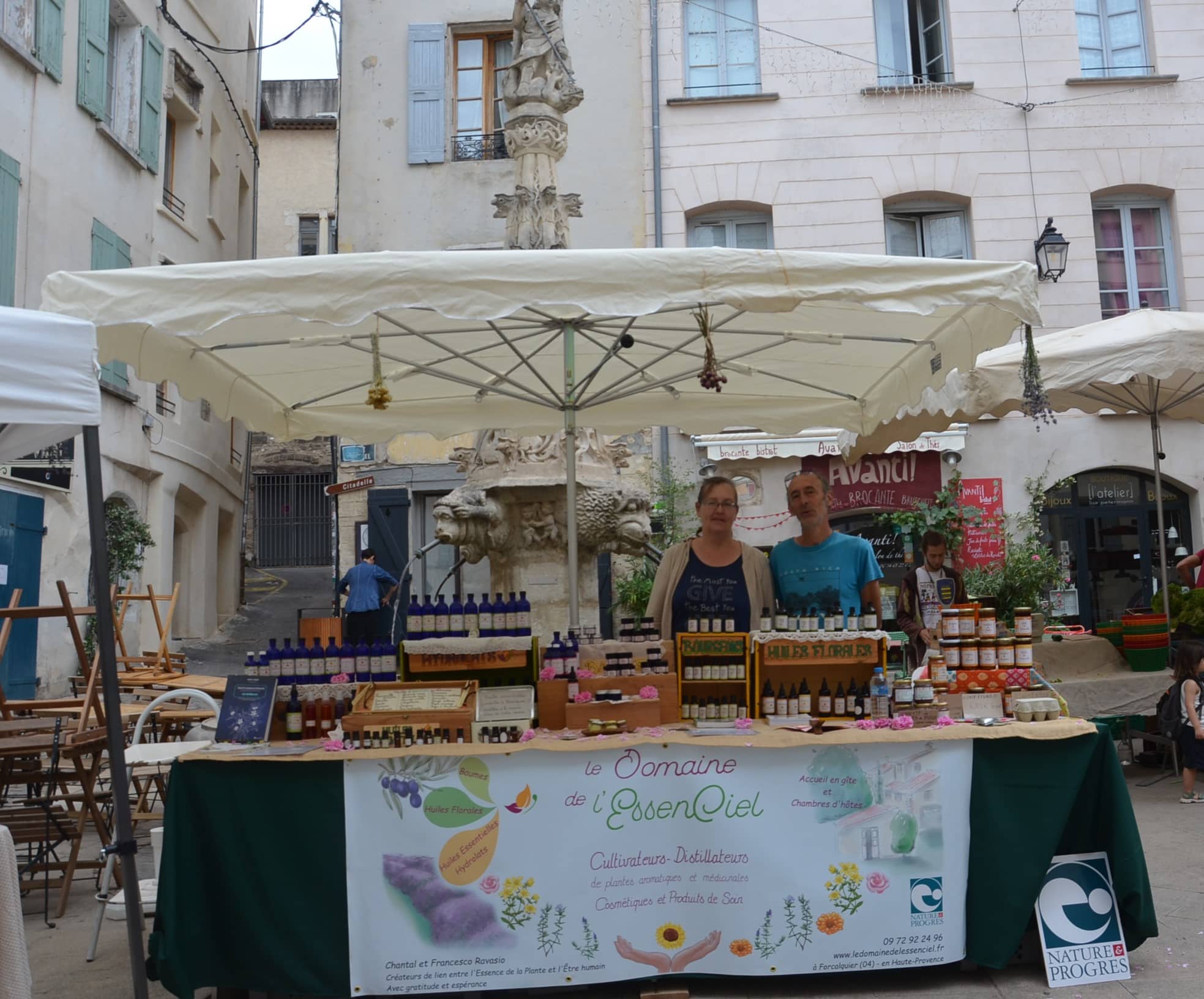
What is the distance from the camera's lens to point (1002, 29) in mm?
14289

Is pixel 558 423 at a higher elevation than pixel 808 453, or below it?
below

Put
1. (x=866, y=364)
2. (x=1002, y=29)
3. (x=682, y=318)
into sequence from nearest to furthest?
(x=682, y=318) < (x=866, y=364) < (x=1002, y=29)

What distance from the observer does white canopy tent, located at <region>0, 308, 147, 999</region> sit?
3342mm

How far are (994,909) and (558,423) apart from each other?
3.37 m

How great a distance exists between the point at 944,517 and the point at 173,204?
11.7m

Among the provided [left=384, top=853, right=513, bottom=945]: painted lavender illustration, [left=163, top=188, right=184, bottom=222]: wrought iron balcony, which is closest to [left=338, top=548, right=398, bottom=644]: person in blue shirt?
[left=163, top=188, right=184, bottom=222]: wrought iron balcony

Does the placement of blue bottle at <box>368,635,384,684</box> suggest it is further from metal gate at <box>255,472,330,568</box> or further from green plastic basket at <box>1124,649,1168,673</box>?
metal gate at <box>255,472,330,568</box>

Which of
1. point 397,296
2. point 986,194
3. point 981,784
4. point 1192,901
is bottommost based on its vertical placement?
point 1192,901

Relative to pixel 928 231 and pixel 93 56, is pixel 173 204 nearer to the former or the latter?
pixel 93 56

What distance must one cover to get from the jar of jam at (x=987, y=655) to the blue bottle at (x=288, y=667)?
A: 2.64 metres

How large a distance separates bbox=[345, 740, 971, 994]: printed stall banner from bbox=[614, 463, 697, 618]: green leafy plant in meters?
8.52

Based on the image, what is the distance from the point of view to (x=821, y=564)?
5.27 meters

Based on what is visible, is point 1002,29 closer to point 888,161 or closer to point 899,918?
point 888,161

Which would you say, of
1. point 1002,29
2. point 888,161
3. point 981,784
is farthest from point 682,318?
point 1002,29
